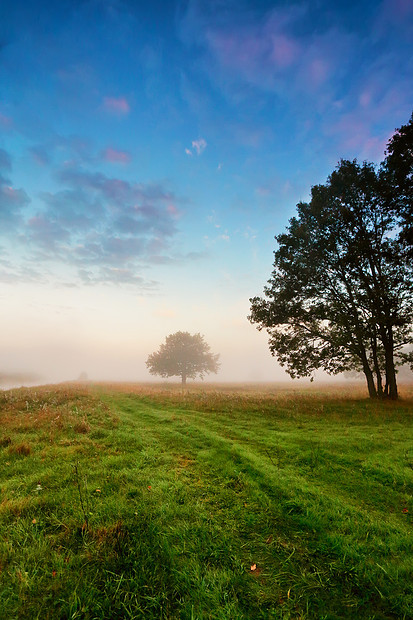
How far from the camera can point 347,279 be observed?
19.5 metres

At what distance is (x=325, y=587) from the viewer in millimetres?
3326

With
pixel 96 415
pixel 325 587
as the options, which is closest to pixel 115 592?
pixel 325 587

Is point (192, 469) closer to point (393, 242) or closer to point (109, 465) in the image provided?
point (109, 465)

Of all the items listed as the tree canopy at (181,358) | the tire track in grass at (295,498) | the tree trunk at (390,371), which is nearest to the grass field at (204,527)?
the tire track in grass at (295,498)

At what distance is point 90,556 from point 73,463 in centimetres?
395

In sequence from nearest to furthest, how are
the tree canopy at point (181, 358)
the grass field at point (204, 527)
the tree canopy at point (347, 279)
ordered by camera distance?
the grass field at point (204, 527), the tree canopy at point (347, 279), the tree canopy at point (181, 358)

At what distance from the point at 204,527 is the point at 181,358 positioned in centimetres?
5466

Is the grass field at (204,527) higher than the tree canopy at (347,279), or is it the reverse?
the tree canopy at (347,279)

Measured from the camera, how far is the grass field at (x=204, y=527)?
3.06 metres

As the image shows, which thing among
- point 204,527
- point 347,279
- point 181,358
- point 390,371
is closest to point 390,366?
point 390,371

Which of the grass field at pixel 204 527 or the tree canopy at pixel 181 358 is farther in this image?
the tree canopy at pixel 181 358

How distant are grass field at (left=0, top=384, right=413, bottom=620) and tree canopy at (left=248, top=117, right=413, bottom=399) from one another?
1055cm

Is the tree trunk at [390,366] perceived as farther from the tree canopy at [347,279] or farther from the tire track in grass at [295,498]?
the tire track in grass at [295,498]

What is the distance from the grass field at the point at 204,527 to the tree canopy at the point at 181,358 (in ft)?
159
